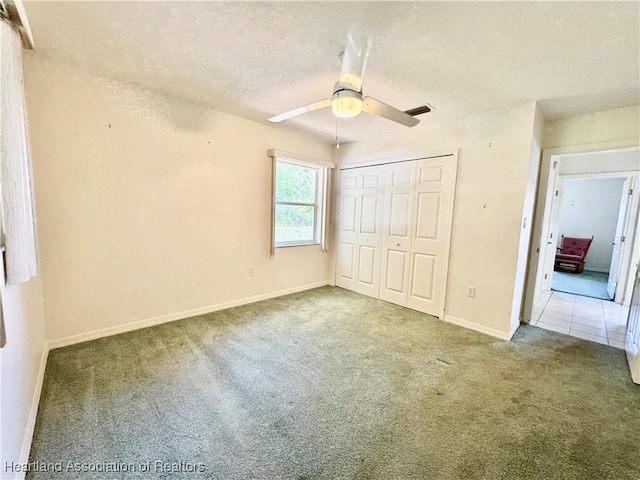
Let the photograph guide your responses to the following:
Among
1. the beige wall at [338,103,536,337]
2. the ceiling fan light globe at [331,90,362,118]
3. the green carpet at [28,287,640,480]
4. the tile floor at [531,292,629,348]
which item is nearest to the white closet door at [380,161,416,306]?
the beige wall at [338,103,536,337]

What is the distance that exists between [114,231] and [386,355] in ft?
9.14

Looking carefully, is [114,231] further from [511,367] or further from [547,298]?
[547,298]

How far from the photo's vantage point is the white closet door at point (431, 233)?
10.6ft

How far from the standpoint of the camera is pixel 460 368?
2.26 metres

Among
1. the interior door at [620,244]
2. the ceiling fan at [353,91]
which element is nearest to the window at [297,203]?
the ceiling fan at [353,91]

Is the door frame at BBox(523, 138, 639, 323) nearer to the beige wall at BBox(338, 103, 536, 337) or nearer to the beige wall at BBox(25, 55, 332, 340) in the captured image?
the beige wall at BBox(338, 103, 536, 337)

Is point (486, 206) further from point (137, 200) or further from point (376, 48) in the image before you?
point (137, 200)

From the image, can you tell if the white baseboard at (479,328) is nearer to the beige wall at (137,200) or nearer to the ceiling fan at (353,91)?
the ceiling fan at (353,91)

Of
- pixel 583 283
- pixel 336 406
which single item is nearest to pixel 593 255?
pixel 583 283

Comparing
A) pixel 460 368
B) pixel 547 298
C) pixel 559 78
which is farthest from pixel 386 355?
pixel 547 298

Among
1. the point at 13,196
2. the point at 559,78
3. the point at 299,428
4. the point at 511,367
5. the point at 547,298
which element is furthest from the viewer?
the point at 547,298

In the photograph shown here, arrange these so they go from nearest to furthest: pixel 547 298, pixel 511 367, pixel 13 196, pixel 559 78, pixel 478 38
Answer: pixel 13 196, pixel 478 38, pixel 559 78, pixel 511 367, pixel 547 298

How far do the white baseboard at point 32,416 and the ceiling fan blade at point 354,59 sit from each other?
101 inches

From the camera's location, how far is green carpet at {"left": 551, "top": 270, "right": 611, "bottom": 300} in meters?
4.71
